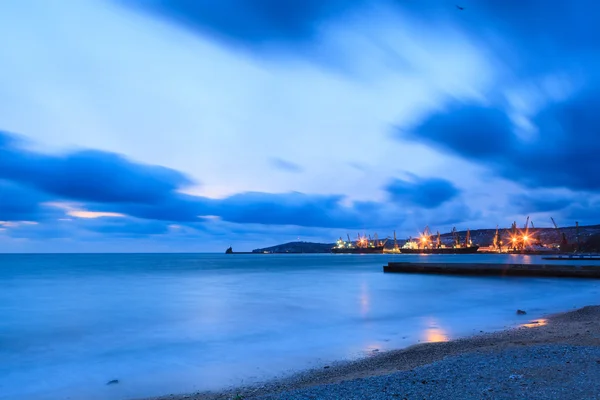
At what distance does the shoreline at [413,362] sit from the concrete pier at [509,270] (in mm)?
36037

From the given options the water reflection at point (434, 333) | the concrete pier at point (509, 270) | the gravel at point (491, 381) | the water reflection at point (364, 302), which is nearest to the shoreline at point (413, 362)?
the gravel at point (491, 381)

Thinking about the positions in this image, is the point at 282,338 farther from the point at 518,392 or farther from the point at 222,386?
the point at 518,392

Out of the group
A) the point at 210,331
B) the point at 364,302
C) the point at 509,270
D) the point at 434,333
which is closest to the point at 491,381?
the point at 434,333

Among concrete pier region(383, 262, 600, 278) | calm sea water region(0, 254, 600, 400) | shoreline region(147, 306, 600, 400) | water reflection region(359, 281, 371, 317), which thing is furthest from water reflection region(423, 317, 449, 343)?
concrete pier region(383, 262, 600, 278)

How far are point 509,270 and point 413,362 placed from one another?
149 ft

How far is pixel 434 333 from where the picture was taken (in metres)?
17.2

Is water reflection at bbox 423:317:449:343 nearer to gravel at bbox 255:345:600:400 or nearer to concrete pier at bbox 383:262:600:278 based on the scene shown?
gravel at bbox 255:345:600:400

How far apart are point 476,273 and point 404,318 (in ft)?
116

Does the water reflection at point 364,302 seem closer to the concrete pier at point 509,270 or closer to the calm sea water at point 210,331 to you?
the calm sea water at point 210,331

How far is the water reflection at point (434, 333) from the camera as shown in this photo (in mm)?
15647

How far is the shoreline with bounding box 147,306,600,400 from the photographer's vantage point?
8.45 meters

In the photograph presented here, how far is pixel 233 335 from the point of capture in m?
17.7

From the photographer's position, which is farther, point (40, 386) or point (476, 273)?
point (476, 273)

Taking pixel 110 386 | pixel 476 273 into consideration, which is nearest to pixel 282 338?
pixel 110 386
